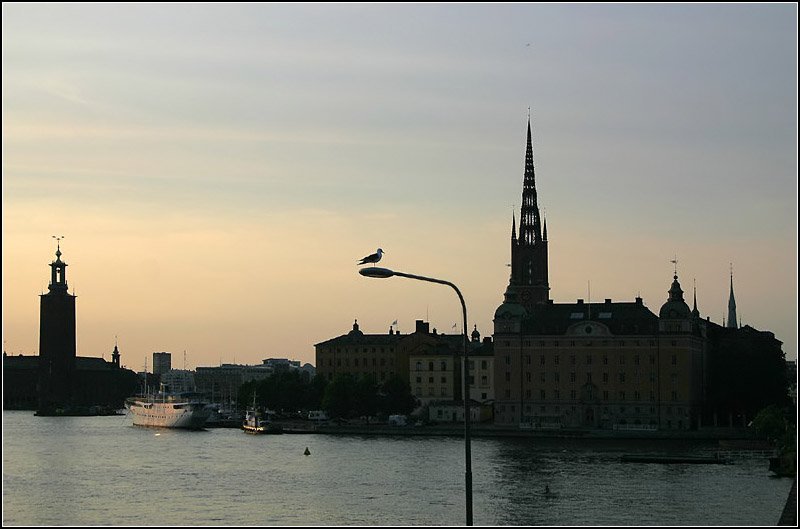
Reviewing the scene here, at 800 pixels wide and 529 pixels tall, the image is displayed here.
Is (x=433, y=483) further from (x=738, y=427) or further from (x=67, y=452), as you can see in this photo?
(x=738, y=427)

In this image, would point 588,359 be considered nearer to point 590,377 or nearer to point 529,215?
point 590,377

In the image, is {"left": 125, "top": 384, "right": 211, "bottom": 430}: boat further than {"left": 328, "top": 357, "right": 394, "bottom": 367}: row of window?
No

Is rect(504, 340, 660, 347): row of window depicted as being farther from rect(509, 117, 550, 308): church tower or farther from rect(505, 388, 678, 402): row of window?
rect(509, 117, 550, 308): church tower

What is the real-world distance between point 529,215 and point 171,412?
5028cm

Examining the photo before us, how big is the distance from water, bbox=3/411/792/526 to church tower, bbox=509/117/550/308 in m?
56.3

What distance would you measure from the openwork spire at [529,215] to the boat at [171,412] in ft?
145

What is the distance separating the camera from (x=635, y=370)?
14112 cm

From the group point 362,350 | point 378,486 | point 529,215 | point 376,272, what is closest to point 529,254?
point 529,215

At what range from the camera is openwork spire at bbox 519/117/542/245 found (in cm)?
18462

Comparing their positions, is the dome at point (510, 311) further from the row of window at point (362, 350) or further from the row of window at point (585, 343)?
the row of window at point (362, 350)

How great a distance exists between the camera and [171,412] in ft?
564

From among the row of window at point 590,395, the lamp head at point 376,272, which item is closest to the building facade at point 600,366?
the row of window at point 590,395

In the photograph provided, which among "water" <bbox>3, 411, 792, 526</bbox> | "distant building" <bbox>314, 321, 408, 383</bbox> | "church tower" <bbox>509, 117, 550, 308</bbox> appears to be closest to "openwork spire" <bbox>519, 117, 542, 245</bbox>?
"church tower" <bbox>509, 117, 550, 308</bbox>

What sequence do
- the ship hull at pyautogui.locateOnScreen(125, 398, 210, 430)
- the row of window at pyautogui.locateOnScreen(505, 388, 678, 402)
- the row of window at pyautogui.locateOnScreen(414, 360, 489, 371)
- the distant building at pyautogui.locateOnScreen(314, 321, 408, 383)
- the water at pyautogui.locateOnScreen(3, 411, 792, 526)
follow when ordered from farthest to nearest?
the distant building at pyautogui.locateOnScreen(314, 321, 408, 383)
the row of window at pyautogui.locateOnScreen(414, 360, 489, 371)
the ship hull at pyautogui.locateOnScreen(125, 398, 210, 430)
the row of window at pyautogui.locateOnScreen(505, 388, 678, 402)
the water at pyautogui.locateOnScreen(3, 411, 792, 526)
